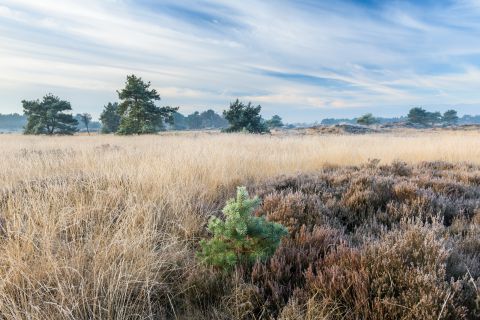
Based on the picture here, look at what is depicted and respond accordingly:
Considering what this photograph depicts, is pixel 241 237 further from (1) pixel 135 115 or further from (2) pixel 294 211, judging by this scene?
(1) pixel 135 115

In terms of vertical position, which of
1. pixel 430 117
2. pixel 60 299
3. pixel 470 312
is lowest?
pixel 60 299

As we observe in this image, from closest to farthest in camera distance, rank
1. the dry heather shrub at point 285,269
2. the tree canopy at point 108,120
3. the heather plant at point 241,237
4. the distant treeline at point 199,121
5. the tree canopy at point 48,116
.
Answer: the dry heather shrub at point 285,269 → the heather plant at point 241,237 → the tree canopy at point 48,116 → the tree canopy at point 108,120 → the distant treeline at point 199,121

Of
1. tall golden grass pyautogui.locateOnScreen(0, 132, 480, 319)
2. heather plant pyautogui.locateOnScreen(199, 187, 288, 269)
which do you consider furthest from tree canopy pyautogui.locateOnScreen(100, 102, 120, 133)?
heather plant pyautogui.locateOnScreen(199, 187, 288, 269)

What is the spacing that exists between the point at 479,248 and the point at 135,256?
325 centimetres

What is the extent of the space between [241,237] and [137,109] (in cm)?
3447

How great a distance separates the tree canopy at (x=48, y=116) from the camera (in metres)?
42.5

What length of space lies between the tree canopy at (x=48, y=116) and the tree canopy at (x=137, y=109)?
12.6 m

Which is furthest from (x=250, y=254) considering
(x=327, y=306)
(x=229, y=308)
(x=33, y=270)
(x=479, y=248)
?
(x=479, y=248)

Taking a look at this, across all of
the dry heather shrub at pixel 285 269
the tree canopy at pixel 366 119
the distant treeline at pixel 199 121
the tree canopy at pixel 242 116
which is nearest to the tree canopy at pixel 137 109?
the tree canopy at pixel 242 116

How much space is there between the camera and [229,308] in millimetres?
2258

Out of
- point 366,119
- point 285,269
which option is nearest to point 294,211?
point 285,269

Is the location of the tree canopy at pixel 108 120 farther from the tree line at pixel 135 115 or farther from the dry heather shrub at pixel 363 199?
the dry heather shrub at pixel 363 199

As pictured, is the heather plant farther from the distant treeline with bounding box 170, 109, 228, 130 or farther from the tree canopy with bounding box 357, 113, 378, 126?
the distant treeline with bounding box 170, 109, 228, 130

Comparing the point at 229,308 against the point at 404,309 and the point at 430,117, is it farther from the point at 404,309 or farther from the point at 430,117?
the point at 430,117
